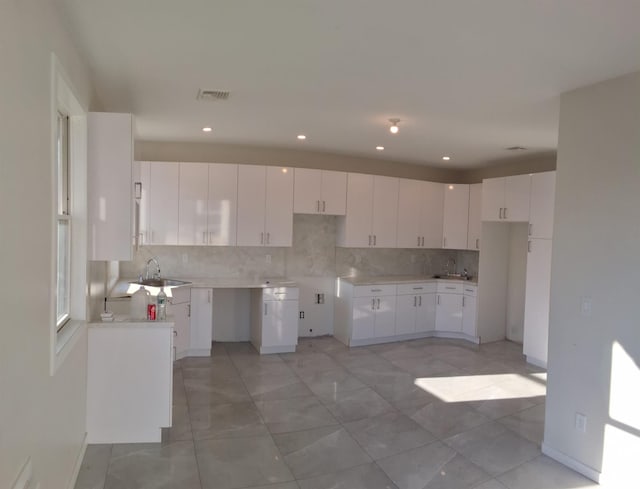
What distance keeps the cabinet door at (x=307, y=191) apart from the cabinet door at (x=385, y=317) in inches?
62.9

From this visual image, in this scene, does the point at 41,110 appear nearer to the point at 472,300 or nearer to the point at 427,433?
the point at 427,433

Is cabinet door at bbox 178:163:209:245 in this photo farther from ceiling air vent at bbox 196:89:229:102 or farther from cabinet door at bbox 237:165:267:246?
ceiling air vent at bbox 196:89:229:102

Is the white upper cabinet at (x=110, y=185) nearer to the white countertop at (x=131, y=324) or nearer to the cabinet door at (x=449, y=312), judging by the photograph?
the white countertop at (x=131, y=324)

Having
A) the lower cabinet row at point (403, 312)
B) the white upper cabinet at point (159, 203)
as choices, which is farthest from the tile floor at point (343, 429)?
the white upper cabinet at point (159, 203)

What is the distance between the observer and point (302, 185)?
19.5 feet

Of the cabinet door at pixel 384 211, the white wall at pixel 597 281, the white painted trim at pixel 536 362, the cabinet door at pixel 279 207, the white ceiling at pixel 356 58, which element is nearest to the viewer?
the white ceiling at pixel 356 58

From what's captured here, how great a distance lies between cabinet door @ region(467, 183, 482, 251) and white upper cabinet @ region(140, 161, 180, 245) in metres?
4.26

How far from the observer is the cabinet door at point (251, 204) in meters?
5.68

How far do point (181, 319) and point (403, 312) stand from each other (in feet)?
10.3

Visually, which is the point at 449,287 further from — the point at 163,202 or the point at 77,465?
the point at 77,465

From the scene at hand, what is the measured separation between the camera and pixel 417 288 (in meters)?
6.62

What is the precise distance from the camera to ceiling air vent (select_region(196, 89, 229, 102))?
3529 millimetres

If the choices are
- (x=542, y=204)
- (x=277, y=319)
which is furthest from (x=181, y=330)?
(x=542, y=204)

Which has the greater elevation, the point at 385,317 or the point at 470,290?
the point at 470,290
